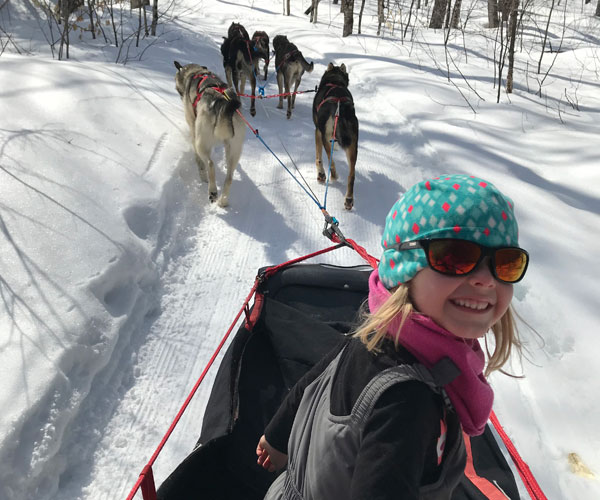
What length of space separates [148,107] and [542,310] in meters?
4.77

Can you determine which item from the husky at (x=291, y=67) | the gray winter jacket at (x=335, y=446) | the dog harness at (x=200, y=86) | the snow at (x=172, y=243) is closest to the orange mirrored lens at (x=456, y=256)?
the gray winter jacket at (x=335, y=446)

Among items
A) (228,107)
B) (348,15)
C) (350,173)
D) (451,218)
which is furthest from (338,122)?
(348,15)

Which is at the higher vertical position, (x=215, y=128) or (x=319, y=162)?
(x=215, y=128)

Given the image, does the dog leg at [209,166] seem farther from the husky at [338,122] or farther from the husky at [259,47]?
the husky at [259,47]

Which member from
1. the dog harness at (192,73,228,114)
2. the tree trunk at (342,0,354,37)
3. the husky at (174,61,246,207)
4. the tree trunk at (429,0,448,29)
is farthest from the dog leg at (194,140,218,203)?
the tree trunk at (429,0,448,29)

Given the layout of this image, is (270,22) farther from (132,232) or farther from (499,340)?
(499,340)

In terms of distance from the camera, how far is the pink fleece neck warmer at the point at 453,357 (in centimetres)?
105

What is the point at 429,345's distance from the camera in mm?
1054

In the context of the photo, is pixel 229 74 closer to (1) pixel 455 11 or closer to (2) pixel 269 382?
(2) pixel 269 382

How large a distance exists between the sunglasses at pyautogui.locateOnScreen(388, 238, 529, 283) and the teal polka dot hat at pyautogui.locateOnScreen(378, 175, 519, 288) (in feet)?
0.06

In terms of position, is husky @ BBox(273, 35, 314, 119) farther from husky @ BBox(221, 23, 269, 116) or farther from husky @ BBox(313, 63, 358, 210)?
husky @ BBox(313, 63, 358, 210)

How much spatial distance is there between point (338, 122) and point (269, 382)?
306 centimetres

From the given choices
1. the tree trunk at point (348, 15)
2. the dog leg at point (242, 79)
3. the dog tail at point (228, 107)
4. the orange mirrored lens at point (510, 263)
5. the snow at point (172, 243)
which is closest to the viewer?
the orange mirrored lens at point (510, 263)

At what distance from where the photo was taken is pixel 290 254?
3881mm
